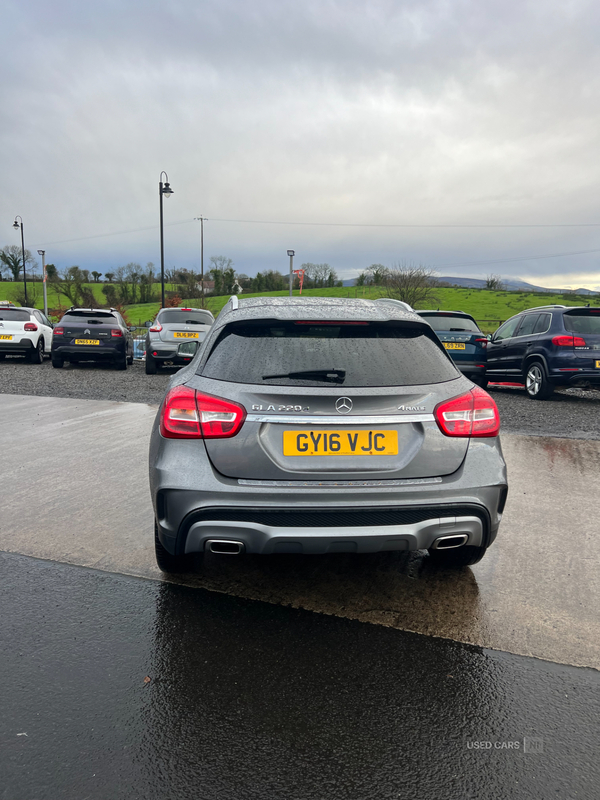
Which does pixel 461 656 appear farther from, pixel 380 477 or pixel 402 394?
pixel 402 394

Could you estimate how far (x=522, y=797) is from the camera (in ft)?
6.35

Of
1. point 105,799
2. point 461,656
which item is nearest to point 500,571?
point 461,656

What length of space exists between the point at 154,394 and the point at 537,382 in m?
7.40

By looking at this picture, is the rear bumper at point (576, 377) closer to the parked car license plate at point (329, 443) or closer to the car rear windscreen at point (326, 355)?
the car rear windscreen at point (326, 355)

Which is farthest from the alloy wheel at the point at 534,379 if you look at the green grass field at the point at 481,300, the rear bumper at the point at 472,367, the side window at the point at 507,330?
the green grass field at the point at 481,300

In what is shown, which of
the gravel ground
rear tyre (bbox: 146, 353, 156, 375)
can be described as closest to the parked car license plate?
the gravel ground

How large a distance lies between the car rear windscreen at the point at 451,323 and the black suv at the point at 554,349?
0.96 m

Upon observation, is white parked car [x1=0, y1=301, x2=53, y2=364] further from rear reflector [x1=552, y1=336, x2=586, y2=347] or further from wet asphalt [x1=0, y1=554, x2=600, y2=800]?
wet asphalt [x1=0, y1=554, x2=600, y2=800]

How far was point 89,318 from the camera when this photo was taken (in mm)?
16375

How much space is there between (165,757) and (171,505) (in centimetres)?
111

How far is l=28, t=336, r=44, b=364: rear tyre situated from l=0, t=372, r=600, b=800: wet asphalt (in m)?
15.0

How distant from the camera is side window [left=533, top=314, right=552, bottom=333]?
38.4 ft

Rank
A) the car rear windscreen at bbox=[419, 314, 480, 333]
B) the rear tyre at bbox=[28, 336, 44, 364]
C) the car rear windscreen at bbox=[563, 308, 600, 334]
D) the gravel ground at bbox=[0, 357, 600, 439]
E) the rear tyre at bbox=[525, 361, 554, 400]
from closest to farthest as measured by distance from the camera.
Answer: the gravel ground at bbox=[0, 357, 600, 439] < the car rear windscreen at bbox=[563, 308, 600, 334] < the rear tyre at bbox=[525, 361, 554, 400] < the car rear windscreen at bbox=[419, 314, 480, 333] < the rear tyre at bbox=[28, 336, 44, 364]

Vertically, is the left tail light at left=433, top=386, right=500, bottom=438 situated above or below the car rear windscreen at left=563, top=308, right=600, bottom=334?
below
